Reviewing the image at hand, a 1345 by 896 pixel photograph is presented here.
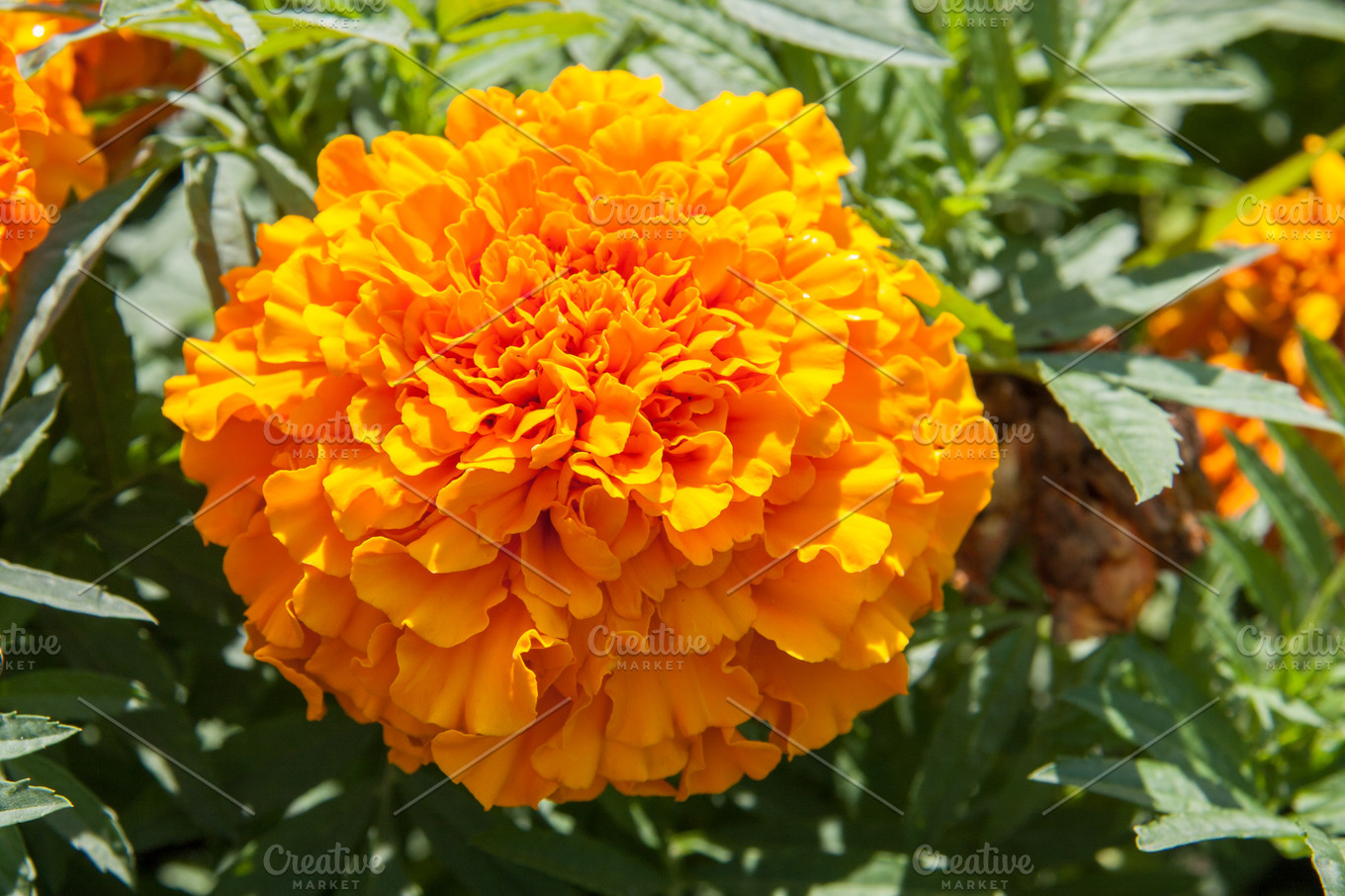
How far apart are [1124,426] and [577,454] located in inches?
22.4

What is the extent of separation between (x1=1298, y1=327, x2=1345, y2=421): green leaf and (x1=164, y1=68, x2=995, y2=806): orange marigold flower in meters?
0.54

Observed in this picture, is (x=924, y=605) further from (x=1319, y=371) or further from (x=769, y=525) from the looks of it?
(x=1319, y=371)

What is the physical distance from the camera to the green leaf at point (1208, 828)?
0.93 meters

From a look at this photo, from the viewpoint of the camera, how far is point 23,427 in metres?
0.98

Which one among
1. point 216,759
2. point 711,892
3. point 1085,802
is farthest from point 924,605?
point 216,759

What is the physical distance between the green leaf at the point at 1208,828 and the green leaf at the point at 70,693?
37.2 inches

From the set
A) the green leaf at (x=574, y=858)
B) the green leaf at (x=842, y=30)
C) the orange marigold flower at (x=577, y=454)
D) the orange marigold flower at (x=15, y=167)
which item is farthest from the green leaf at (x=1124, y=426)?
the orange marigold flower at (x=15, y=167)

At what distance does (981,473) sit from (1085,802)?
0.64 m

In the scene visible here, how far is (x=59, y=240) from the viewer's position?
3.38 feet

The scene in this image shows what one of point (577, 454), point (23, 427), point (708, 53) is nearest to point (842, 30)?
point (708, 53)

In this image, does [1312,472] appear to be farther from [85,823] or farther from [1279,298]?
[85,823]

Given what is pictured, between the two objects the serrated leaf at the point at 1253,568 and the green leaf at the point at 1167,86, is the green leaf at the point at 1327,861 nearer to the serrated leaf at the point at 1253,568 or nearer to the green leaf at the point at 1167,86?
the serrated leaf at the point at 1253,568

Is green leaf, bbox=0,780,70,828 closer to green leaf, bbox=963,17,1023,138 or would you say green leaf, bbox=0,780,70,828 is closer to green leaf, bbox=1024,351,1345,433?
green leaf, bbox=1024,351,1345,433

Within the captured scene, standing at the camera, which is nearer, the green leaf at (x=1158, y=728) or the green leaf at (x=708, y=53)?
the green leaf at (x=1158, y=728)
